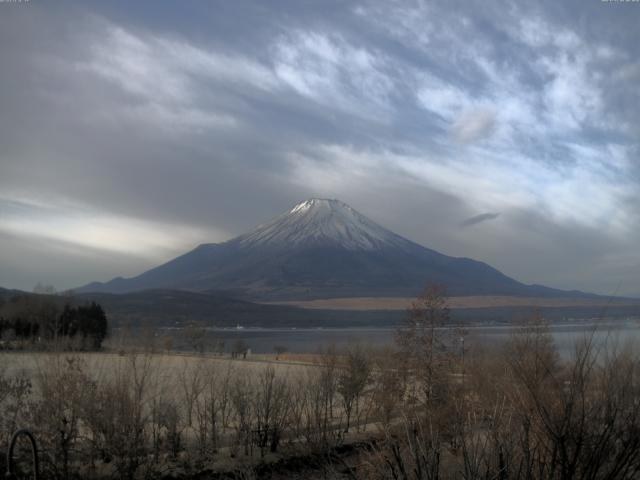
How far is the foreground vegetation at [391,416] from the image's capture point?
5113 millimetres

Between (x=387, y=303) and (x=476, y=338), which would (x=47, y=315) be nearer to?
(x=476, y=338)

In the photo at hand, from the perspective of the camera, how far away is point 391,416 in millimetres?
16484

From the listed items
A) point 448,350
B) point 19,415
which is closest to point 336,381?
point 448,350

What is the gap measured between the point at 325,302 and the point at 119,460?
545 feet

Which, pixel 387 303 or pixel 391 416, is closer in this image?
pixel 391 416

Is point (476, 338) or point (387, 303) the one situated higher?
point (387, 303)

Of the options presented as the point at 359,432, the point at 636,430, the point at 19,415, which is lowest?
the point at 359,432

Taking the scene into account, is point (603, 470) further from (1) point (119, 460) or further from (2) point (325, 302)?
(2) point (325, 302)

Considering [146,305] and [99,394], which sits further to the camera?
[146,305]

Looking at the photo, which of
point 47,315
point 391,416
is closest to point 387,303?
point 47,315

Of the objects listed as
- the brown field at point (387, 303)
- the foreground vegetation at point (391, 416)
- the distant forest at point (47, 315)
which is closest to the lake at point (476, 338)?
the foreground vegetation at point (391, 416)

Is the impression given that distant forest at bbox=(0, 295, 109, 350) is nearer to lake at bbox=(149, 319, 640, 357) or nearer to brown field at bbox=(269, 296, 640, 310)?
lake at bbox=(149, 319, 640, 357)

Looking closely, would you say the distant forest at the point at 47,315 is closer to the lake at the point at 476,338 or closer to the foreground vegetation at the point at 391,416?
the lake at the point at 476,338

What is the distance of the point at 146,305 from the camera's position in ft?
406
